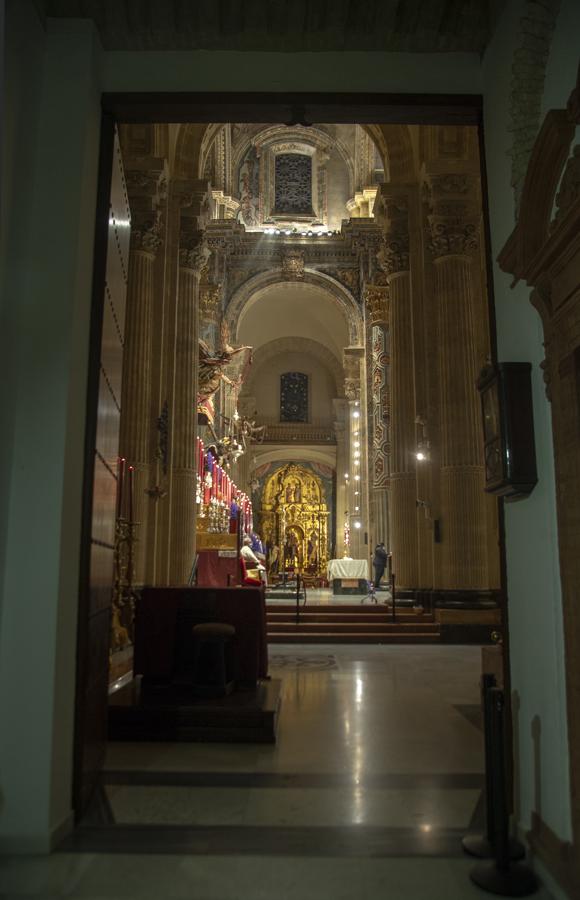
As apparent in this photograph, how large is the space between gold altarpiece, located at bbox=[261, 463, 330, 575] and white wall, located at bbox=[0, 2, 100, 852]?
29323 millimetres

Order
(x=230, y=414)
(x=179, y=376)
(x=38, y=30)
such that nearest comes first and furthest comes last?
(x=38, y=30), (x=179, y=376), (x=230, y=414)

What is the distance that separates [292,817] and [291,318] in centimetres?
2803

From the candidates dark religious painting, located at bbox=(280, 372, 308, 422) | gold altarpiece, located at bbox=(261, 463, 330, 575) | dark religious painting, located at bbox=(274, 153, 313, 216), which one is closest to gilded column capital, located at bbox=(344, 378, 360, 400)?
dark religious painting, located at bbox=(274, 153, 313, 216)

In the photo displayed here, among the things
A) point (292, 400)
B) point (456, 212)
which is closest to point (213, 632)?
point (456, 212)

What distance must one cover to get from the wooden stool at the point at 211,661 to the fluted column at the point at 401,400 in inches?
264

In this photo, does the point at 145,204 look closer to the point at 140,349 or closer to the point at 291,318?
the point at 140,349

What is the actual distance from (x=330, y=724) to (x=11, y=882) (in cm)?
299

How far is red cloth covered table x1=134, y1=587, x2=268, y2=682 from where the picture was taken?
5.82 m

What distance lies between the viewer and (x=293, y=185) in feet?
85.9

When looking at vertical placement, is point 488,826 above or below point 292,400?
below

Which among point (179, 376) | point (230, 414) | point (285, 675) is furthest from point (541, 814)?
point (230, 414)

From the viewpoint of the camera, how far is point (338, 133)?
83.4 feet

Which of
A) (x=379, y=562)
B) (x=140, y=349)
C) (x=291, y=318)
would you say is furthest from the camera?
(x=291, y=318)

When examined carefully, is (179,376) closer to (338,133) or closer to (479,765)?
(479,765)
